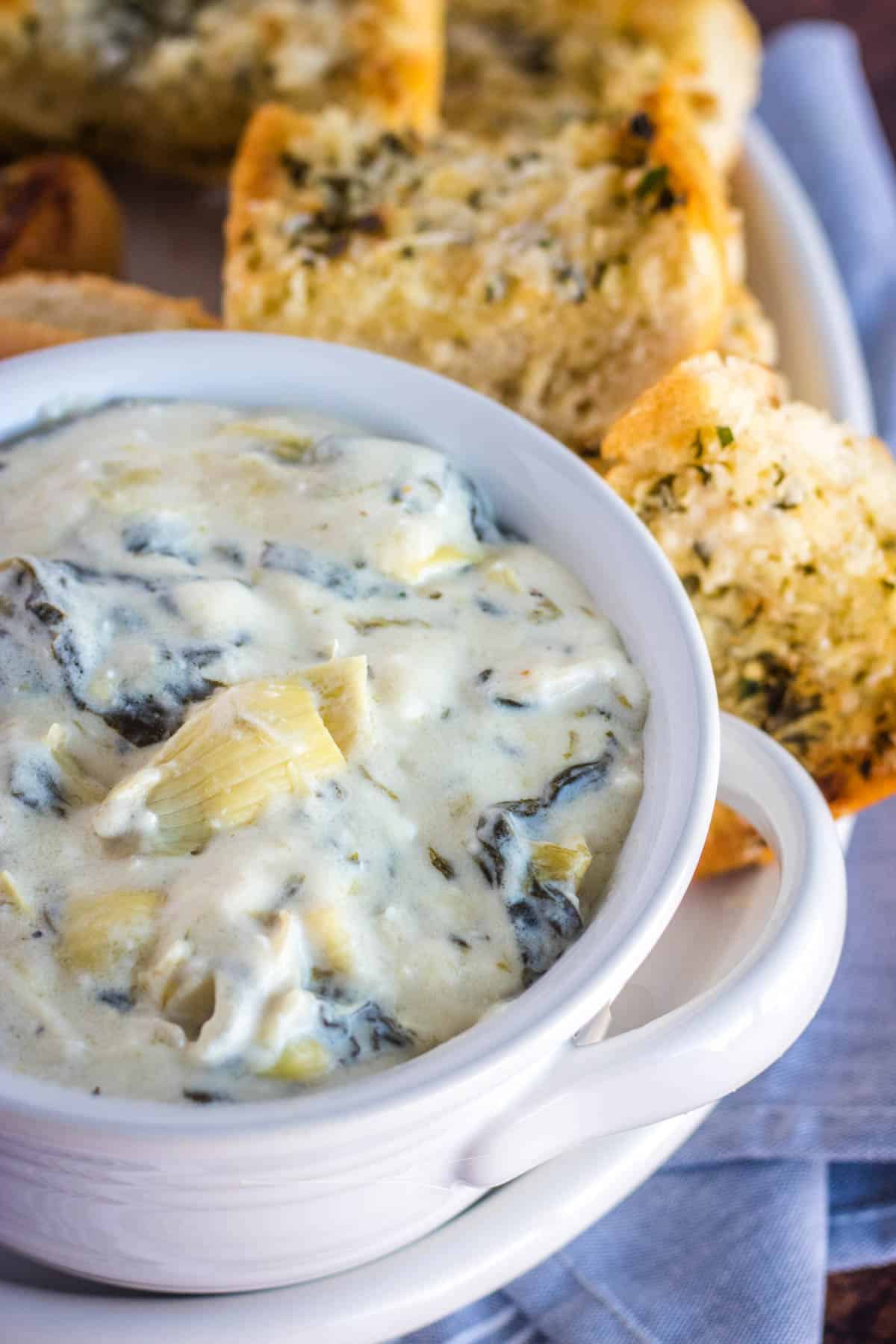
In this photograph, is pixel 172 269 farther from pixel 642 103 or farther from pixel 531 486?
pixel 531 486

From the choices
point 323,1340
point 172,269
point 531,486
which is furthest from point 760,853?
point 172,269

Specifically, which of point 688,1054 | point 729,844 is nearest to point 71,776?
point 688,1054

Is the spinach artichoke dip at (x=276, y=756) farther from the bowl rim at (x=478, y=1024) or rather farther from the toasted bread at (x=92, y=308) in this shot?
the toasted bread at (x=92, y=308)

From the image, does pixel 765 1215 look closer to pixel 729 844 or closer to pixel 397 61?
pixel 729 844

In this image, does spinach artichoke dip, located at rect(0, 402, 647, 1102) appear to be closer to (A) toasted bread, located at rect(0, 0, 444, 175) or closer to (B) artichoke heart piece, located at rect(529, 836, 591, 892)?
(B) artichoke heart piece, located at rect(529, 836, 591, 892)

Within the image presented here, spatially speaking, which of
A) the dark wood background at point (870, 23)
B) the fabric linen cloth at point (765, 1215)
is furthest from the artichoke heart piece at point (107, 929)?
the dark wood background at point (870, 23)

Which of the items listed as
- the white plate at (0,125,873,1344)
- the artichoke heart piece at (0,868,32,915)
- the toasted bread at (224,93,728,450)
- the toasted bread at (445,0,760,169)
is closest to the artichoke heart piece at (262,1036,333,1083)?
the artichoke heart piece at (0,868,32,915)
